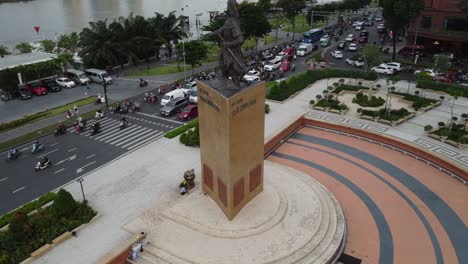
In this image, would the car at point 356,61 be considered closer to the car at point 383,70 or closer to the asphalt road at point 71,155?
the car at point 383,70

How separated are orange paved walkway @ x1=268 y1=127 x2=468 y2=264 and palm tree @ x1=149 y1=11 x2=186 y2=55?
3334 centimetres

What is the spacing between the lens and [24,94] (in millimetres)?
42719

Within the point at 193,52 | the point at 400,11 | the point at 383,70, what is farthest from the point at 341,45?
the point at 193,52

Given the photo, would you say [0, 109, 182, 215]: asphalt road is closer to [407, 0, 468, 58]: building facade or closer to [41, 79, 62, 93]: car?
[41, 79, 62, 93]: car

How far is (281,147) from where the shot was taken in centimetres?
2859

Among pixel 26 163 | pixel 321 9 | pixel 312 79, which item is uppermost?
pixel 321 9

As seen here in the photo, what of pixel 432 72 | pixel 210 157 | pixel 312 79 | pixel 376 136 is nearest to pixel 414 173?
pixel 376 136

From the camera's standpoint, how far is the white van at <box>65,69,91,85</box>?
4734 centimetres

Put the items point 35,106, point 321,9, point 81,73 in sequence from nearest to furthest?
1. point 35,106
2. point 81,73
3. point 321,9

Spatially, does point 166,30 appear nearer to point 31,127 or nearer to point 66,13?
point 31,127

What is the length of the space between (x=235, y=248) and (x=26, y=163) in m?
18.3

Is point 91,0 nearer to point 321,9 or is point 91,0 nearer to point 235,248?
point 321,9

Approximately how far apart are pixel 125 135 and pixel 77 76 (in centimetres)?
1958

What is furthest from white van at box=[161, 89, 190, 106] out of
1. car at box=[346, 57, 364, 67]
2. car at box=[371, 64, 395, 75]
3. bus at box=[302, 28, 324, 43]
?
bus at box=[302, 28, 324, 43]
